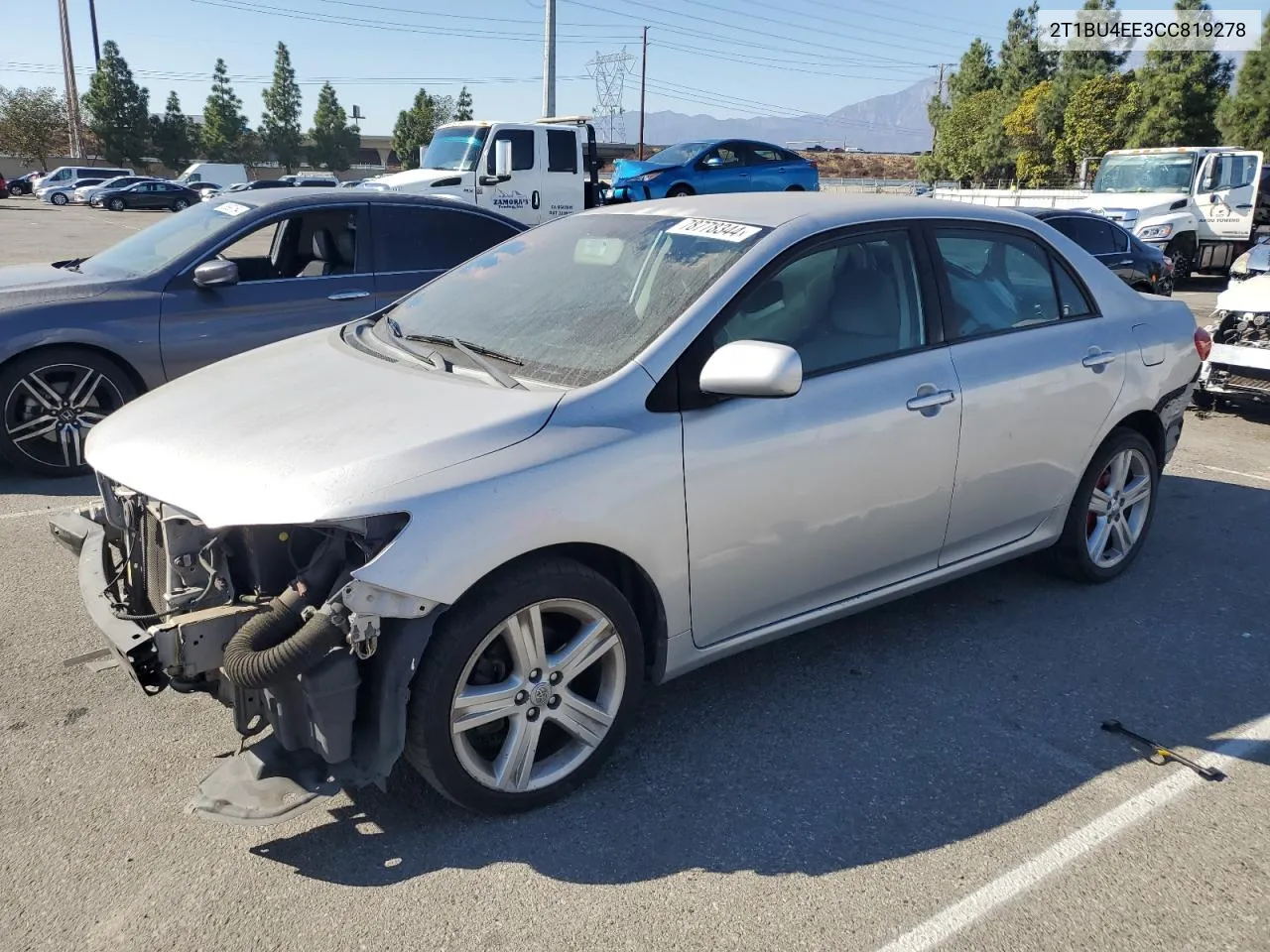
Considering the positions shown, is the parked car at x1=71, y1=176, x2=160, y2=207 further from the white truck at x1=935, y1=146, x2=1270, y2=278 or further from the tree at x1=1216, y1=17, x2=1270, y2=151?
the tree at x1=1216, y1=17, x2=1270, y2=151

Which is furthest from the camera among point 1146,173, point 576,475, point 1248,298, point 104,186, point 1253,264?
point 104,186

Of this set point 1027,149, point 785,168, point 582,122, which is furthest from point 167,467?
point 1027,149

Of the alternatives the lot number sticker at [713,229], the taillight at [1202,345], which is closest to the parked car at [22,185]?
the lot number sticker at [713,229]

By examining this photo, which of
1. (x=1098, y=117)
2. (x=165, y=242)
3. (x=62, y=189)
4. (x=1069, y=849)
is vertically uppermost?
(x=1098, y=117)

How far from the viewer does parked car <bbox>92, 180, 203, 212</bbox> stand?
42500 millimetres

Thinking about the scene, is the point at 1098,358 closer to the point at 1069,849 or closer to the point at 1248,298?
the point at 1069,849

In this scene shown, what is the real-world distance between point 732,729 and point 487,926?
1.18 meters

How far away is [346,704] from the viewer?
2543 millimetres

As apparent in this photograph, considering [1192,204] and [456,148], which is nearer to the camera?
[456,148]

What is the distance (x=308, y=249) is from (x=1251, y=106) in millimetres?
35410

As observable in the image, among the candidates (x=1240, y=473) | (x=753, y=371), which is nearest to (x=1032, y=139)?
(x=1240, y=473)

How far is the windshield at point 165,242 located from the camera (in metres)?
6.38

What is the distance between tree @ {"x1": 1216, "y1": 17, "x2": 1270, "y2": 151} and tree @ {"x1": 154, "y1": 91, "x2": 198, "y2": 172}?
6260 centimetres

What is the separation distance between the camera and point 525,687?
9.34ft
